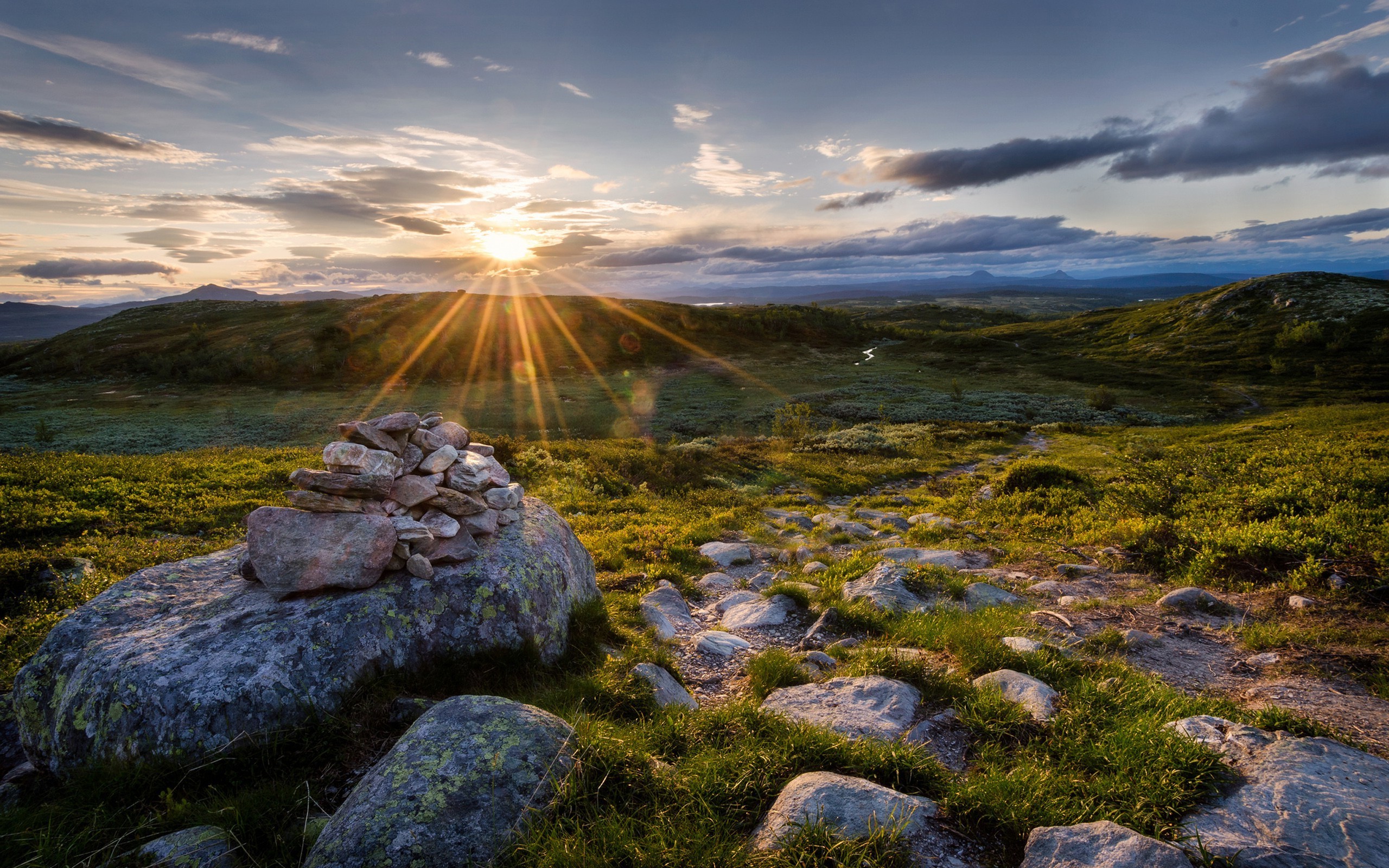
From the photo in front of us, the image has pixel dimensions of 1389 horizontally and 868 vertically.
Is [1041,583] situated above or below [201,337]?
below

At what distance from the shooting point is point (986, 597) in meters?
9.94

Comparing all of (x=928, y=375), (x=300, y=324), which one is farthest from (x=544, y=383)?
(x=300, y=324)

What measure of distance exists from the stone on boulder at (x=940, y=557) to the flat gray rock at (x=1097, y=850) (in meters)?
8.02

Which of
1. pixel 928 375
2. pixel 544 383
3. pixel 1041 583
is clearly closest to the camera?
pixel 1041 583

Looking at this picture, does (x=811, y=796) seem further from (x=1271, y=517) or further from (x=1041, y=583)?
(x=1271, y=517)

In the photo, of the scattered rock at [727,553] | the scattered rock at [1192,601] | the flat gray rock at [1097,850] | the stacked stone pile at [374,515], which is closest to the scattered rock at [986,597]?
the scattered rock at [1192,601]

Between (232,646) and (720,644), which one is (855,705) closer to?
(720,644)

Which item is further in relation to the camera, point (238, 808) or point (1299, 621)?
point (1299, 621)

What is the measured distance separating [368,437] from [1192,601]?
13.2 metres

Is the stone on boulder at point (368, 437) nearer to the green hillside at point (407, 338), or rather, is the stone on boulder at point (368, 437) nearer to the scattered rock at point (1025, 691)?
the scattered rock at point (1025, 691)

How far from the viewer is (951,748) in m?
5.46

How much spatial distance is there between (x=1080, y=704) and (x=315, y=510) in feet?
29.4

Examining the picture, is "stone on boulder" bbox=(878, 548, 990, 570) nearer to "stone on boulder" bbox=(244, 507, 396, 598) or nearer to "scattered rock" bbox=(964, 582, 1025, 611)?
"scattered rock" bbox=(964, 582, 1025, 611)

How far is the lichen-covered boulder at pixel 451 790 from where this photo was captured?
3783 mm
